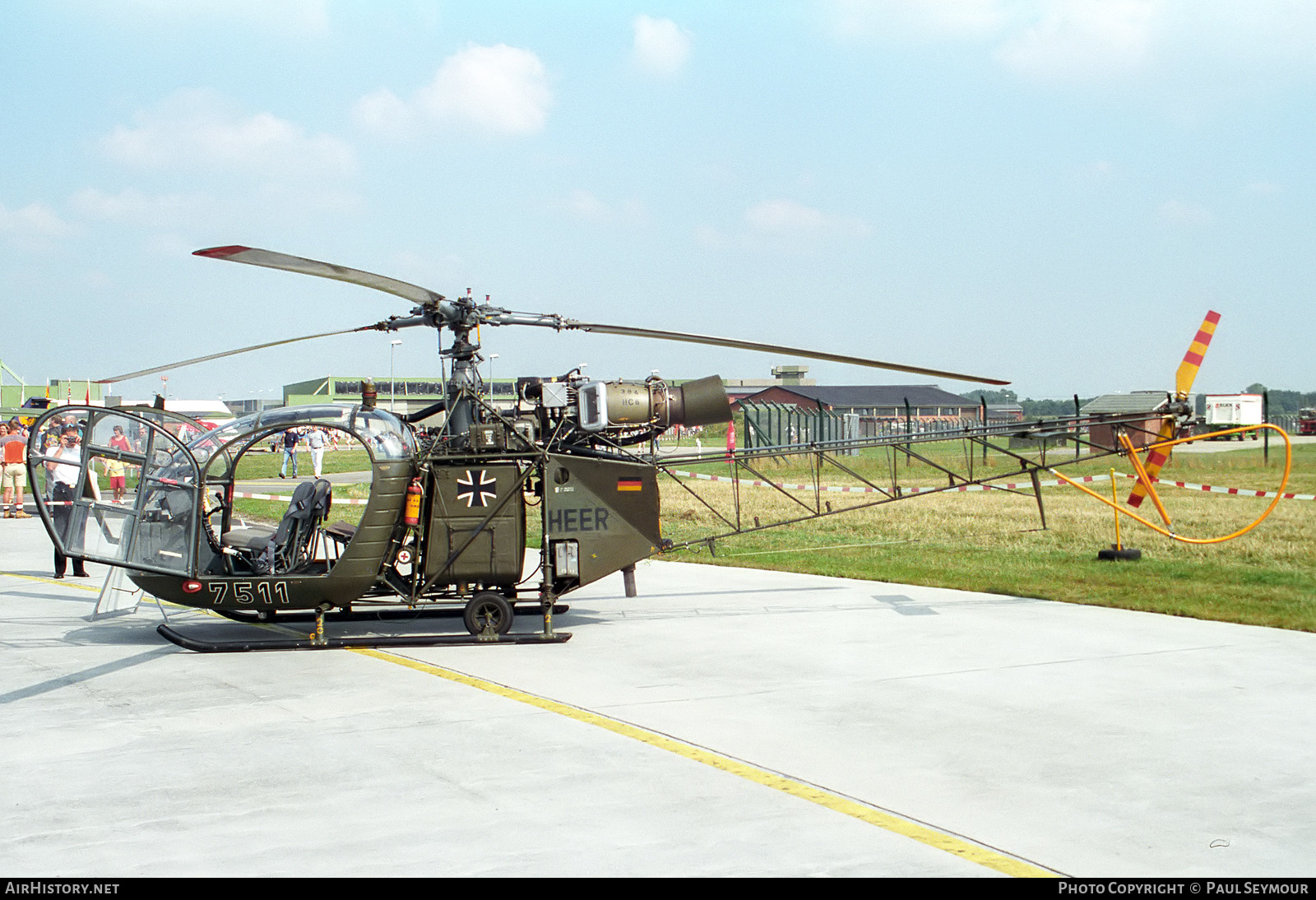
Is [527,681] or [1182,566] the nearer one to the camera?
[527,681]

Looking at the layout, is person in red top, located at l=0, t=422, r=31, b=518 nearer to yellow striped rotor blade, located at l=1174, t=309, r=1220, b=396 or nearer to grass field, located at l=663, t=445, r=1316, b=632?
grass field, located at l=663, t=445, r=1316, b=632

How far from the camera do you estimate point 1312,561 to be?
489 inches

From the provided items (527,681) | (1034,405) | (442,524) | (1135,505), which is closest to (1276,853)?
(527,681)

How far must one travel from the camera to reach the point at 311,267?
23.6 feet

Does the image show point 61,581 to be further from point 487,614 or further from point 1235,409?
point 1235,409

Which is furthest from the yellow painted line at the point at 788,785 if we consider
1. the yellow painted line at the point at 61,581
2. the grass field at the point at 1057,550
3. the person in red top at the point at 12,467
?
the person in red top at the point at 12,467

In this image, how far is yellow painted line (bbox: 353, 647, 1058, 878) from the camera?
4.09 metres

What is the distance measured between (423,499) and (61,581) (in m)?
6.96

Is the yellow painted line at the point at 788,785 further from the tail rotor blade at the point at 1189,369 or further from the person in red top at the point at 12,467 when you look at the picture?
the person in red top at the point at 12,467

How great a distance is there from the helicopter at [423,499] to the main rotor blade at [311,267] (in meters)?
0.10

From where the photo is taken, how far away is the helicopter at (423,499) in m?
8.29

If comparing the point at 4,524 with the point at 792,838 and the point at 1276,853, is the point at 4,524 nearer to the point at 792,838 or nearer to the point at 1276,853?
the point at 792,838

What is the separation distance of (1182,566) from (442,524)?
8628 millimetres

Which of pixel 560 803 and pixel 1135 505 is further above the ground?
pixel 1135 505
